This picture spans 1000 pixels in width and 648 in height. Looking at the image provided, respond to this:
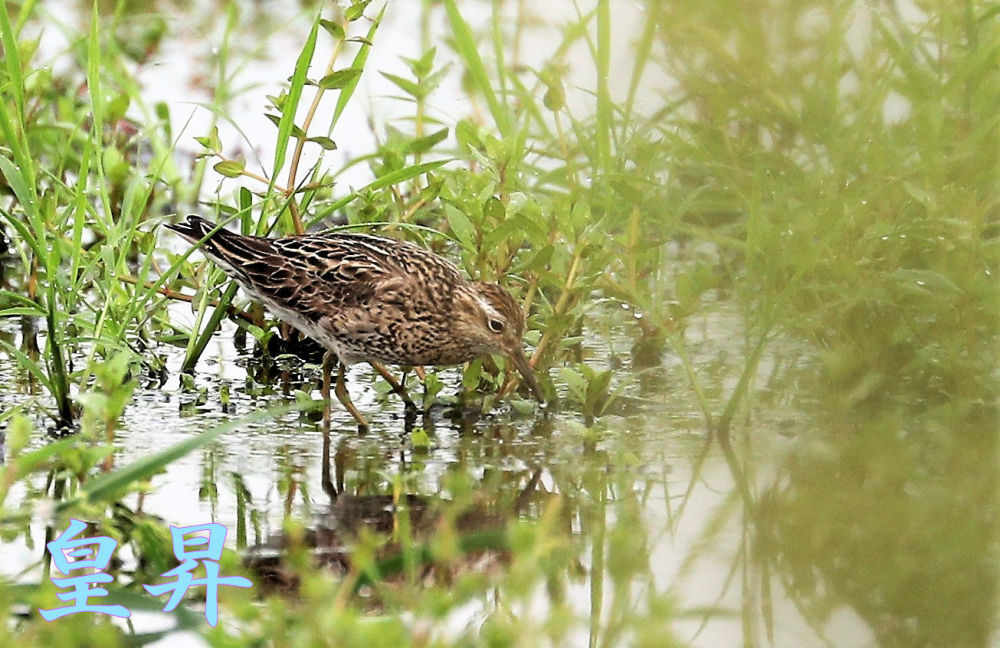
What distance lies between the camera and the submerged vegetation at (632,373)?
3.95 metres

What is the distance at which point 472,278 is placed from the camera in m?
6.99

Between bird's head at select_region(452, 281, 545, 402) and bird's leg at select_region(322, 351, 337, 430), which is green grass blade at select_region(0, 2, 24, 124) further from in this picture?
bird's head at select_region(452, 281, 545, 402)

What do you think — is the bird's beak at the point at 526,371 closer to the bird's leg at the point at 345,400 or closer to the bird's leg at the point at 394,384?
the bird's leg at the point at 394,384

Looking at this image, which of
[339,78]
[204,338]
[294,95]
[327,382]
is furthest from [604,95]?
[204,338]

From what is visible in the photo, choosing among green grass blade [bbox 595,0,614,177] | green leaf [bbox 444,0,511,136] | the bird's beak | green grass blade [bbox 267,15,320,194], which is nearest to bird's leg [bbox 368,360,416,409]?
the bird's beak

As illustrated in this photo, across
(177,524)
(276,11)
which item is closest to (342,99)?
(177,524)

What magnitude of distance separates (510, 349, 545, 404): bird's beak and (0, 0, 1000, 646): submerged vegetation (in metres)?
0.07

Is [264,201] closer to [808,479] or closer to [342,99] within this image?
[342,99]

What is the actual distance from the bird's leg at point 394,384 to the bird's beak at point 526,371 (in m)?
0.46

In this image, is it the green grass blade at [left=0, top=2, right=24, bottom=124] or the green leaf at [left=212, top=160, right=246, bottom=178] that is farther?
the green leaf at [left=212, top=160, right=246, bottom=178]

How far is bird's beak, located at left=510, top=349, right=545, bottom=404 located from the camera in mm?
6293

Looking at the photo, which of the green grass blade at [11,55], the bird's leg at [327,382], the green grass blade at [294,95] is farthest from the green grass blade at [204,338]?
the green grass blade at [11,55]

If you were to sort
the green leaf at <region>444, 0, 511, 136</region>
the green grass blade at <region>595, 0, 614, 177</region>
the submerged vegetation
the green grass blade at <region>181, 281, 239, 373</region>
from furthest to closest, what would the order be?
the green leaf at <region>444, 0, 511, 136</region> → the green grass blade at <region>181, 281, 239, 373</region> → the green grass blade at <region>595, 0, 614, 177</region> → the submerged vegetation

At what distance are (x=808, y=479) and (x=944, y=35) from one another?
1.87 meters
